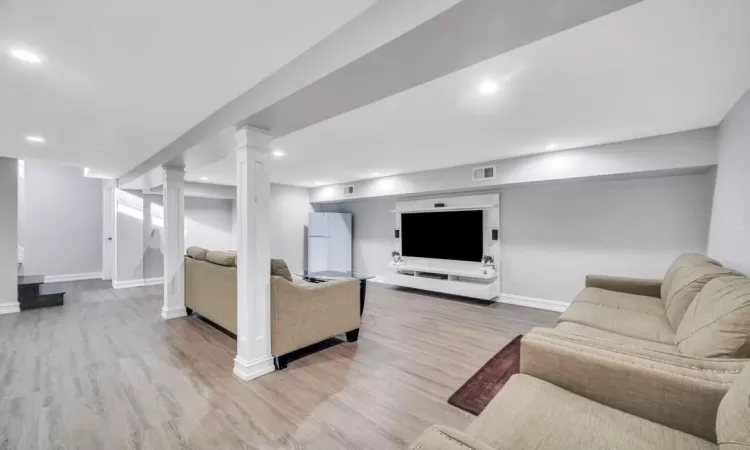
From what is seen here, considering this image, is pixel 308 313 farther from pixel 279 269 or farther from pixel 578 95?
pixel 578 95

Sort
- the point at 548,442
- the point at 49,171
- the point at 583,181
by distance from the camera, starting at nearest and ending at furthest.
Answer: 1. the point at 548,442
2. the point at 583,181
3. the point at 49,171

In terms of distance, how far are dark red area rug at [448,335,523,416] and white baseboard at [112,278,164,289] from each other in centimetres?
680

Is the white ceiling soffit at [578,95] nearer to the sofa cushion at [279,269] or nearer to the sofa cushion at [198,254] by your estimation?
the sofa cushion at [279,269]

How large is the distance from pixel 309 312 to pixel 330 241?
4.12 meters

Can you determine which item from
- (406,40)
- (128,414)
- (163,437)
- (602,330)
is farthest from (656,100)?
(128,414)

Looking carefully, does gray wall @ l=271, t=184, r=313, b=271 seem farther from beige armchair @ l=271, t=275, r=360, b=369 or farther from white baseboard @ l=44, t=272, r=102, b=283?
beige armchair @ l=271, t=275, r=360, b=369

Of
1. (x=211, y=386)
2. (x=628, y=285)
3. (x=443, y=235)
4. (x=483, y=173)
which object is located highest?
(x=483, y=173)

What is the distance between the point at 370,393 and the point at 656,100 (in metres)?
3.15

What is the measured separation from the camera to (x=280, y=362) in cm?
265

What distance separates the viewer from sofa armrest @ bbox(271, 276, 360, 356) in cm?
263

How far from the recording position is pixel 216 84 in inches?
83.4

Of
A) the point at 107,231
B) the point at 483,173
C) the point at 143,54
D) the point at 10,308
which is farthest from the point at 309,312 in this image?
the point at 107,231

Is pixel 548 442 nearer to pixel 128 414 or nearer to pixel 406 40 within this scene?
pixel 406 40

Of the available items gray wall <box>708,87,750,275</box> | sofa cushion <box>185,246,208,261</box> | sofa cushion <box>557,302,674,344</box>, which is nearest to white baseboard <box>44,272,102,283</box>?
sofa cushion <box>185,246,208,261</box>
